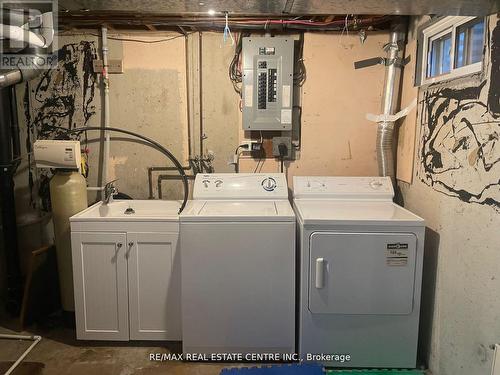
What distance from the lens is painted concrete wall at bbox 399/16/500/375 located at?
5.45 ft

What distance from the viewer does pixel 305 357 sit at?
223cm

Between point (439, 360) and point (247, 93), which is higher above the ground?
point (247, 93)

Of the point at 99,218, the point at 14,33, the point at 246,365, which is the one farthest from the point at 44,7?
the point at 246,365

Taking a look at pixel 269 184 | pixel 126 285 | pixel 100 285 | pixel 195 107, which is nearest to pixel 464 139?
pixel 269 184

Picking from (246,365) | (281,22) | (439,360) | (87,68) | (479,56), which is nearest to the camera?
(479,56)

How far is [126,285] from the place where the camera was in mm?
2383

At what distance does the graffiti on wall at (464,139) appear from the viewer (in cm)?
166

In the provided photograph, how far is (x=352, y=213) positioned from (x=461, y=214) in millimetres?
586

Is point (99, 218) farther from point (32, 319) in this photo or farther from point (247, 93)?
point (247, 93)

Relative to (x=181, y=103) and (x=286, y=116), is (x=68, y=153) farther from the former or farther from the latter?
(x=286, y=116)

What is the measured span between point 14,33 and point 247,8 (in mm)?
1269

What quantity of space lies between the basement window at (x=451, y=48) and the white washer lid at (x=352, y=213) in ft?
2.69

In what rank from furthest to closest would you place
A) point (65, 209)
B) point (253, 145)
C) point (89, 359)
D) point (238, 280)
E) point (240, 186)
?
point (253, 145)
point (240, 186)
point (65, 209)
point (89, 359)
point (238, 280)

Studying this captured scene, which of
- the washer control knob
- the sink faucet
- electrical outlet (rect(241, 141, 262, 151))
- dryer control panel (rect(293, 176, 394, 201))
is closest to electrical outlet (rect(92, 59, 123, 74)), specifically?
the sink faucet
